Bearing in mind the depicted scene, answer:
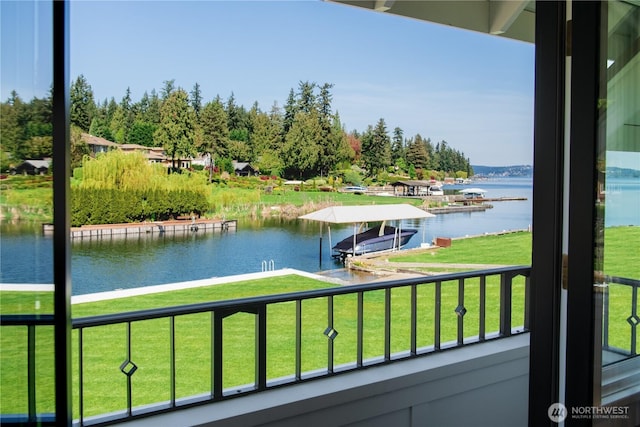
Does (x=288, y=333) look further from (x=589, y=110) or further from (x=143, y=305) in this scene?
(x=589, y=110)

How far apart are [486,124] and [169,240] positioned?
144 inches

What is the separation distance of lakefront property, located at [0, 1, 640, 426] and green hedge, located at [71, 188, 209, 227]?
0.02 metres

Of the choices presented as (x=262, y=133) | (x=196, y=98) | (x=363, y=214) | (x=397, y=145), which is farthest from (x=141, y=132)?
(x=397, y=145)

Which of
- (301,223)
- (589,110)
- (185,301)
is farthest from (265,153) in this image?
(589,110)

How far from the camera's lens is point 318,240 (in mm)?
5387

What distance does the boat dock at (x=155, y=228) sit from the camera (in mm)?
4477

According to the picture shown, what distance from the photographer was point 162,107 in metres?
4.63

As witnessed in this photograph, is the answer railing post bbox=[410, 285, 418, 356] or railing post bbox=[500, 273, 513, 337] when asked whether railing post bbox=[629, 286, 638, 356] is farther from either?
railing post bbox=[500, 273, 513, 337]

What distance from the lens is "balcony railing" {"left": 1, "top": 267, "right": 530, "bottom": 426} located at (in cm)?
163

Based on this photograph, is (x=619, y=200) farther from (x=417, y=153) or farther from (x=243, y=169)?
(x=417, y=153)

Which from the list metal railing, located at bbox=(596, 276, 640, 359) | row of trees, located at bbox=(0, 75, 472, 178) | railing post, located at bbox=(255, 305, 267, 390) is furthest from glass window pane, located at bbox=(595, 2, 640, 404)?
row of trees, located at bbox=(0, 75, 472, 178)

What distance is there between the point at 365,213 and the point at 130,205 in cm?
238

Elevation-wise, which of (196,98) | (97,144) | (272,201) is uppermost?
(196,98)

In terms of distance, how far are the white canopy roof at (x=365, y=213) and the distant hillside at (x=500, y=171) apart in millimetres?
707
